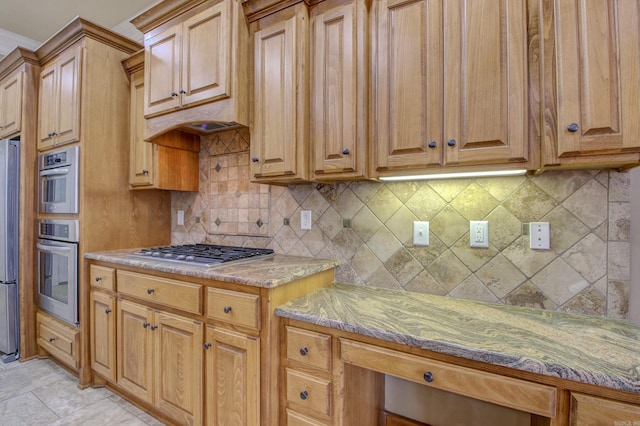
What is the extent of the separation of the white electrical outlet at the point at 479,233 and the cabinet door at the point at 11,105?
11.4 feet

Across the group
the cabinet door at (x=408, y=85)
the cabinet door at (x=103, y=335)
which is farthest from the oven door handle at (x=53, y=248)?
the cabinet door at (x=408, y=85)

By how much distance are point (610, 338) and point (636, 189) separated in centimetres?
56

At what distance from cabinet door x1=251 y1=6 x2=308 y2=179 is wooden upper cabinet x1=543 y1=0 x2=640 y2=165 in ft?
3.44

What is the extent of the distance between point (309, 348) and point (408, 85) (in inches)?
46.0

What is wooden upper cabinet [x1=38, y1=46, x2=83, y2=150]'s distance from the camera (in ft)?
7.26

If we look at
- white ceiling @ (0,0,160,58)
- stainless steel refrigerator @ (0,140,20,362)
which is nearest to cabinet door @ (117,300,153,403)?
stainless steel refrigerator @ (0,140,20,362)

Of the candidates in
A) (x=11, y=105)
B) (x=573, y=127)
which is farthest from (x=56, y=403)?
(x=573, y=127)

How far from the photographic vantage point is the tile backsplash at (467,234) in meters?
1.25

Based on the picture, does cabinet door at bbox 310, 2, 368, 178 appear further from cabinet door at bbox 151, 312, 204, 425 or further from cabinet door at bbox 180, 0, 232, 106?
cabinet door at bbox 151, 312, 204, 425

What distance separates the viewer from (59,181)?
7.65 feet

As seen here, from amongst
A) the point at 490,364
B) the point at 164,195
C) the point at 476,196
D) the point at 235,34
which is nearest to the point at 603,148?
the point at 476,196

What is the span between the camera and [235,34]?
1699mm

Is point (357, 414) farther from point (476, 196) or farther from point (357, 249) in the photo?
point (476, 196)

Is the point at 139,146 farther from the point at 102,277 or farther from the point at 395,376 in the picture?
the point at 395,376
